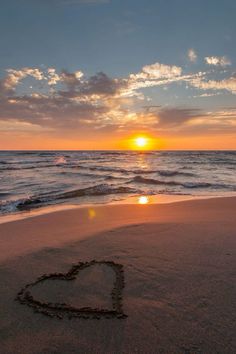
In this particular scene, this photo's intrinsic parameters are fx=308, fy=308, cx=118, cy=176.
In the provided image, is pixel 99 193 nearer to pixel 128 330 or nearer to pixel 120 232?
pixel 120 232

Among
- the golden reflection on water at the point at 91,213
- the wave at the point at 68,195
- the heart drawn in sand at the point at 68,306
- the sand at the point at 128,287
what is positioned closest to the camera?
the sand at the point at 128,287

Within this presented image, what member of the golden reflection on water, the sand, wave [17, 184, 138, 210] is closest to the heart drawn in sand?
the sand

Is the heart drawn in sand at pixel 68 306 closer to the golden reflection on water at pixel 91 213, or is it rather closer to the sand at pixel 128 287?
the sand at pixel 128 287

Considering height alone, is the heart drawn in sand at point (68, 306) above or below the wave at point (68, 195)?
above

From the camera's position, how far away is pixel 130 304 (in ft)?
10.0

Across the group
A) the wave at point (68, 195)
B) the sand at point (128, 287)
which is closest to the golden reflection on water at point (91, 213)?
the sand at point (128, 287)

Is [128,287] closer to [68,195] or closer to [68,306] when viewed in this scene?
[68,306]

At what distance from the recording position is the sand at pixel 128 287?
2.53m

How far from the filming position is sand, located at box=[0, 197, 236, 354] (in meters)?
2.53

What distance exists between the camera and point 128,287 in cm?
340

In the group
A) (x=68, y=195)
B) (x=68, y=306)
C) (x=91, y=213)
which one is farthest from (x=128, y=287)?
(x=68, y=195)

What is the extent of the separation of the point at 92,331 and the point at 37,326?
504 mm

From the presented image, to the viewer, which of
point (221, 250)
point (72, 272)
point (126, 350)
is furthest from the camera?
point (221, 250)

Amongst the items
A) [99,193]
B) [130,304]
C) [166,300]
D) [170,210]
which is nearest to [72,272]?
[130,304]
